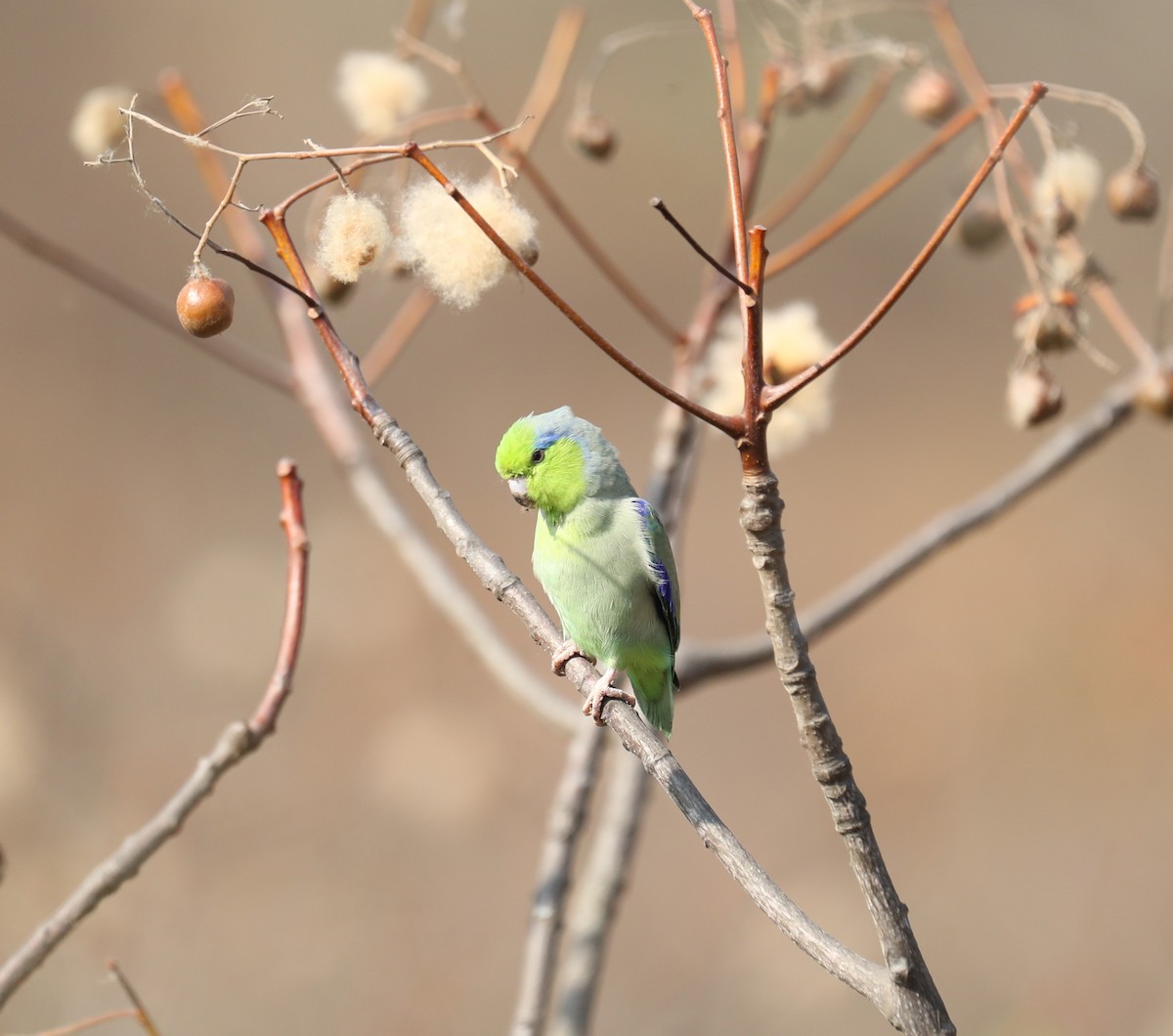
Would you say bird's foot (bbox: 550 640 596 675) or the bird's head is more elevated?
the bird's head

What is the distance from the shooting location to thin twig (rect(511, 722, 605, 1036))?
5.34 ft

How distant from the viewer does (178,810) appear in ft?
4.01

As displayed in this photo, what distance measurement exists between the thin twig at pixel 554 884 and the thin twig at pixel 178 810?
587mm

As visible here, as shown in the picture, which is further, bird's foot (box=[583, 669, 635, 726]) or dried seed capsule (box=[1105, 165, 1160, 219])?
dried seed capsule (box=[1105, 165, 1160, 219])

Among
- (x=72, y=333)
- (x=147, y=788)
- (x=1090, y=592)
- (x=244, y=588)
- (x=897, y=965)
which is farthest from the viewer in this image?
(x=1090, y=592)

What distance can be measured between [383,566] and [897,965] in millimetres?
3219

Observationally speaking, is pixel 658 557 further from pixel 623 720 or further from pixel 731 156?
pixel 731 156

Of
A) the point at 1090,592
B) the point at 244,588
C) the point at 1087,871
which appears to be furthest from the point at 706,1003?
the point at 1090,592

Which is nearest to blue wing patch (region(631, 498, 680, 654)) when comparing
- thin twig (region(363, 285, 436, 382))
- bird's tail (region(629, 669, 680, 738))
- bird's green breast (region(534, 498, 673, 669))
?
bird's green breast (region(534, 498, 673, 669))

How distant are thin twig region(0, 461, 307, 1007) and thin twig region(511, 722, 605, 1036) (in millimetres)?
587

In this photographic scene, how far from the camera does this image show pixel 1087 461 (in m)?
5.39

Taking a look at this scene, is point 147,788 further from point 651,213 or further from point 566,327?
point 651,213

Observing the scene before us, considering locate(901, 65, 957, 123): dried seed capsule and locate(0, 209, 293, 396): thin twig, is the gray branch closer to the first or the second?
locate(0, 209, 293, 396): thin twig

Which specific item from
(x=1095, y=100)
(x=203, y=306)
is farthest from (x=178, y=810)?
(x=1095, y=100)
